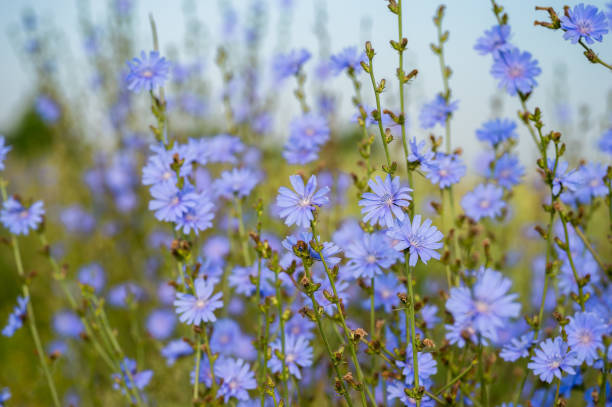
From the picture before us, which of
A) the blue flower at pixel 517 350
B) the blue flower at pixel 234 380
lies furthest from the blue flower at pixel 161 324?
the blue flower at pixel 517 350

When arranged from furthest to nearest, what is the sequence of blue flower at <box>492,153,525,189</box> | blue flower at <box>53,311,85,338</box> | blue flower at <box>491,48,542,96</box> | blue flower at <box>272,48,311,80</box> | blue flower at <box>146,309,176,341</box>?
blue flower at <box>53,311,85,338</box>
blue flower at <box>146,309,176,341</box>
blue flower at <box>272,48,311,80</box>
blue flower at <box>492,153,525,189</box>
blue flower at <box>491,48,542,96</box>

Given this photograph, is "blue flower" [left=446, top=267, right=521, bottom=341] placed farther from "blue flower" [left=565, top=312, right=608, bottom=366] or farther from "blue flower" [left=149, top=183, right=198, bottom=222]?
"blue flower" [left=149, top=183, right=198, bottom=222]

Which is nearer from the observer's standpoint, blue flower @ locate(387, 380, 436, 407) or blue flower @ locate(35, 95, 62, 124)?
blue flower @ locate(387, 380, 436, 407)

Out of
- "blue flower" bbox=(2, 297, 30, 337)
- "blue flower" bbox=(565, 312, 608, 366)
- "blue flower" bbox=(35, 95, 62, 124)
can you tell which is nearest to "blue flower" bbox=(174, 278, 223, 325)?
"blue flower" bbox=(2, 297, 30, 337)

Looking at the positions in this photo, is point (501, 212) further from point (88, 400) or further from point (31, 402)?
point (31, 402)

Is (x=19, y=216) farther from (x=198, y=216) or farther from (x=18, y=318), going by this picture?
(x=198, y=216)

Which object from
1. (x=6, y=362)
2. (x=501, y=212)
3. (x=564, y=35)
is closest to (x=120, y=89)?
(x=6, y=362)
